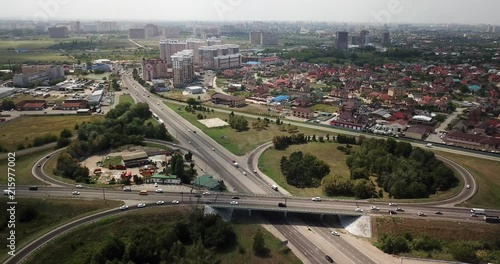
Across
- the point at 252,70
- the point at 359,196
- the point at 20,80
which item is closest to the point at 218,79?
the point at 252,70

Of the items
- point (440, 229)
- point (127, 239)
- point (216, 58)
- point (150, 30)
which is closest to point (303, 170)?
point (440, 229)

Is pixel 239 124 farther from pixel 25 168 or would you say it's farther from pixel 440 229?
pixel 440 229

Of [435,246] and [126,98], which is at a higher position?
[126,98]

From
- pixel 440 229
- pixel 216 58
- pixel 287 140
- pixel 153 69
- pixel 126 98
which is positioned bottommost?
pixel 440 229

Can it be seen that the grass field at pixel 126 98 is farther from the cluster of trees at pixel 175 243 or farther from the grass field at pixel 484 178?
the grass field at pixel 484 178

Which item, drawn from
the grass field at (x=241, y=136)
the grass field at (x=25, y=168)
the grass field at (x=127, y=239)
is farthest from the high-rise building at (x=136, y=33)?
the grass field at (x=127, y=239)

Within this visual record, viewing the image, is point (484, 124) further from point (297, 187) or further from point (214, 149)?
point (214, 149)

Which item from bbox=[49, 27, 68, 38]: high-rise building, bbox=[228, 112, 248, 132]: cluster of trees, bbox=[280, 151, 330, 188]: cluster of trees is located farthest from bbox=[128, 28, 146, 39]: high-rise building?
bbox=[280, 151, 330, 188]: cluster of trees
